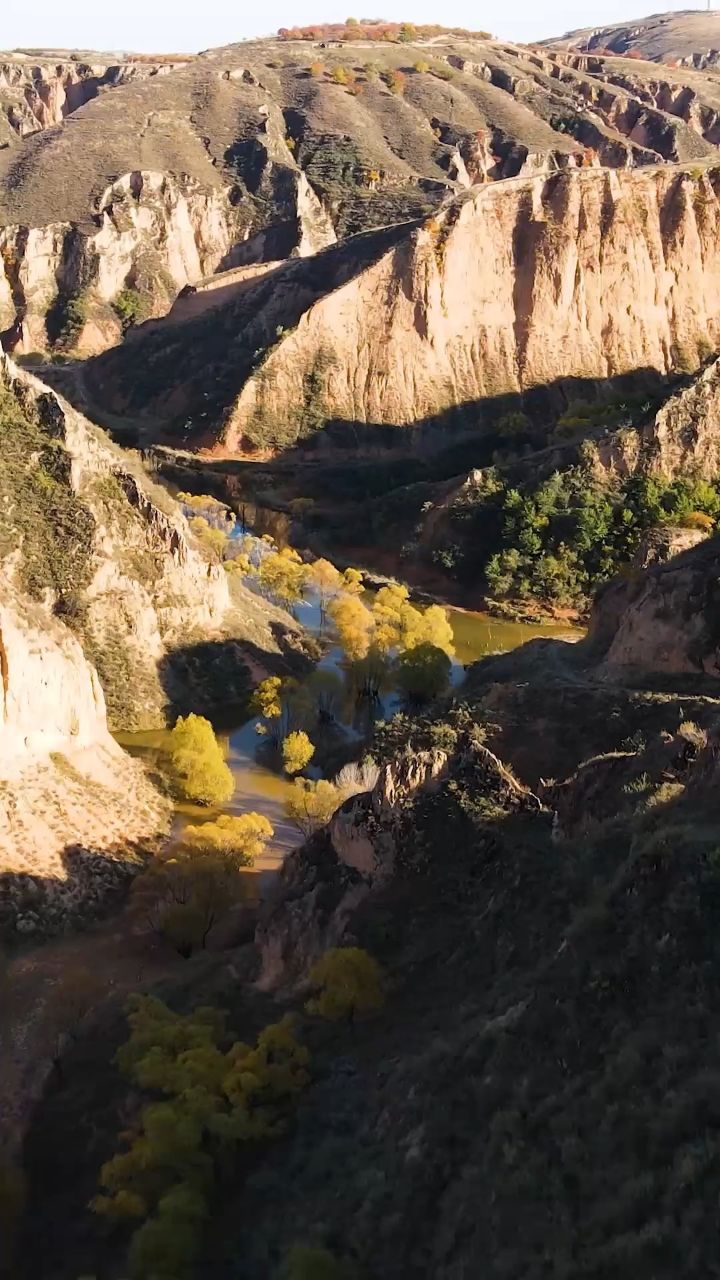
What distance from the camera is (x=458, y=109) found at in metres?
149

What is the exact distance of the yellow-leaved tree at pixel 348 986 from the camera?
1961cm

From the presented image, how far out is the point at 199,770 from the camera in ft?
117

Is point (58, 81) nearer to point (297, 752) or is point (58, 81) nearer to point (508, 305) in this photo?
point (508, 305)

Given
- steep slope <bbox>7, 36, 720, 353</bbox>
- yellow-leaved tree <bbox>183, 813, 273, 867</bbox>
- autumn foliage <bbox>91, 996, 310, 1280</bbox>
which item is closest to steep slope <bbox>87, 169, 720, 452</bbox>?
steep slope <bbox>7, 36, 720, 353</bbox>

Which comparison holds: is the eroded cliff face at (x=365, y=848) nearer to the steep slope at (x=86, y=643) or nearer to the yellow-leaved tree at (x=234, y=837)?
the yellow-leaved tree at (x=234, y=837)

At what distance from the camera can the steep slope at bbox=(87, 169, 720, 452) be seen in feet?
267

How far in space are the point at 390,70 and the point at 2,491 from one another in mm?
139336

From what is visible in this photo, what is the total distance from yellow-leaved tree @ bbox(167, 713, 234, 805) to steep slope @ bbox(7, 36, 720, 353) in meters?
85.9

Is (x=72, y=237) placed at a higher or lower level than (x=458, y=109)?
lower

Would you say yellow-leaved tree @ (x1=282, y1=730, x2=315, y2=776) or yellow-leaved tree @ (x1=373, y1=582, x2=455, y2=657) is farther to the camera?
yellow-leaved tree @ (x1=373, y1=582, x2=455, y2=657)

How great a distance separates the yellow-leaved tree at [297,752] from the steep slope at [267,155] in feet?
281

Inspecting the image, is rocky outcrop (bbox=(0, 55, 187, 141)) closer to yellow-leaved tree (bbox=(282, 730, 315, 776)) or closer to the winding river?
the winding river

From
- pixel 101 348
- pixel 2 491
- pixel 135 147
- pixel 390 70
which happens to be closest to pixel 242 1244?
pixel 2 491

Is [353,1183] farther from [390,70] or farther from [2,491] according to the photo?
[390,70]
